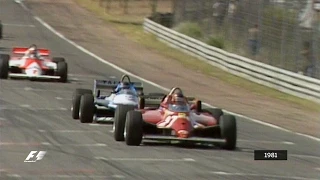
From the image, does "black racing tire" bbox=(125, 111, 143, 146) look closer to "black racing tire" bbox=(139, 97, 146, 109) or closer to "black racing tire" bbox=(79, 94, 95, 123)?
"black racing tire" bbox=(139, 97, 146, 109)

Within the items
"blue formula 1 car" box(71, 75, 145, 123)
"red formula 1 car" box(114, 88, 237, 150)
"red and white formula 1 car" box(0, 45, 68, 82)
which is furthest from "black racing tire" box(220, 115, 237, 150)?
"red and white formula 1 car" box(0, 45, 68, 82)

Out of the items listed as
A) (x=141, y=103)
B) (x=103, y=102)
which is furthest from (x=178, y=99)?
(x=103, y=102)

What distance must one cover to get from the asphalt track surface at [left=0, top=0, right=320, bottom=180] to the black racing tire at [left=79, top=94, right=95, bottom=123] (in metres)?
0.20

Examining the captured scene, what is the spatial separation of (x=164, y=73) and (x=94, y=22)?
16.6 m

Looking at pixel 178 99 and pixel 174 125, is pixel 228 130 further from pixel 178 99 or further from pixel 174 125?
pixel 178 99

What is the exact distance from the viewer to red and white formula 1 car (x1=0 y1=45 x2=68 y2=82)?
87.2 feet

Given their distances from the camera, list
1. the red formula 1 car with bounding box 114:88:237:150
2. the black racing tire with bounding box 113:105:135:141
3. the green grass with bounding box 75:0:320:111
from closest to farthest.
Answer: the red formula 1 car with bounding box 114:88:237:150 → the black racing tire with bounding box 113:105:135:141 → the green grass with bounding box 75:0:320:111

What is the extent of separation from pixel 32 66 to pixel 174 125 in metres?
11.4

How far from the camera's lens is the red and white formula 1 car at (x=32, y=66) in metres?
26.6

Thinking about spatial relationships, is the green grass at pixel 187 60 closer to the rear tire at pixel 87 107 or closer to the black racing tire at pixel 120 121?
the rear tire at pixel 87 107

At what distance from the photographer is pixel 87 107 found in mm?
18672

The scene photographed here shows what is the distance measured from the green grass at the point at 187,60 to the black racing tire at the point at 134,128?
10.9m

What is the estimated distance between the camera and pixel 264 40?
31.7 metres

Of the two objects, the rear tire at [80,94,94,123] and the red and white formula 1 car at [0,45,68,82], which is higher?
the rear tire at [80,94,94,123]
